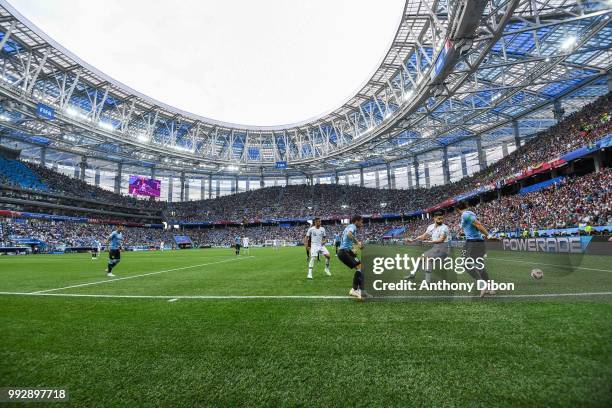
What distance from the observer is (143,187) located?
5572cm

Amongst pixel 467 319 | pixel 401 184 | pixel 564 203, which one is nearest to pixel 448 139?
pixel 401 184

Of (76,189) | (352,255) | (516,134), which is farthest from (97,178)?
(516,134)

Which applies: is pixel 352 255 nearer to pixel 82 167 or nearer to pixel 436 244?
pixel 436 244

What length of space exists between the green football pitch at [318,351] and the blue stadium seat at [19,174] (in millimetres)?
55433

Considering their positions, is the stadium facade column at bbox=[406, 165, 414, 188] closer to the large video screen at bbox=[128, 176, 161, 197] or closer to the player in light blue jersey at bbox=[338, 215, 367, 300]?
the large video screen at bbox=[128, 176, 161, 197]

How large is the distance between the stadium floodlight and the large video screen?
208 feet

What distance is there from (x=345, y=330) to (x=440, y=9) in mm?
26648

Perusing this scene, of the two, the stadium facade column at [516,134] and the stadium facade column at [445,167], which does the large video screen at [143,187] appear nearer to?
the stadium facade column at [445,167]

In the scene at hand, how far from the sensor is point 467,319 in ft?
14.1

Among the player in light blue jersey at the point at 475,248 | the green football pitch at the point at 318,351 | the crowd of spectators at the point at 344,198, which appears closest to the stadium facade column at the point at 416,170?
the crowd of spectators at the point at 344,198

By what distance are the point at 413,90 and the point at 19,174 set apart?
196 feet

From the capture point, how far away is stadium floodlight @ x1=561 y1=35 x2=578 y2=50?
74.1 ft

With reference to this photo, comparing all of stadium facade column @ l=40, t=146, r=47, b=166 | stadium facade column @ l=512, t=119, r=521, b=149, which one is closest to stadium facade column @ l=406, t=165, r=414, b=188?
stadium facade column @ l=512, t=119, r=521, b=149

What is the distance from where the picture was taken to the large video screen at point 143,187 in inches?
2149
